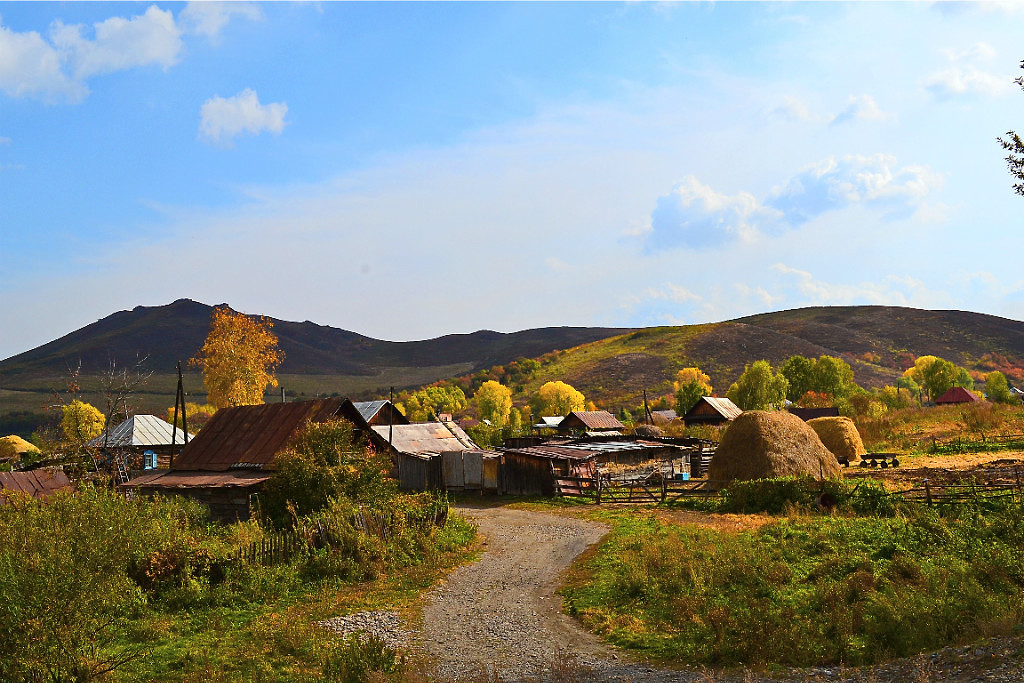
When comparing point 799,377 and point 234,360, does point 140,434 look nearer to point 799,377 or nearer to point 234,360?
point 234,360

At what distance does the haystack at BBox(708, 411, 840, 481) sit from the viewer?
107ft

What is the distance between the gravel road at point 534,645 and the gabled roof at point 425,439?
21.6 metres

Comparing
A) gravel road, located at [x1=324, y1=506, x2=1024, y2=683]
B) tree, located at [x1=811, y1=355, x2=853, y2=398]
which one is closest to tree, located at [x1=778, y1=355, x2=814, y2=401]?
tree, located at [x1=811, y1=355, x2=853, y2=398]

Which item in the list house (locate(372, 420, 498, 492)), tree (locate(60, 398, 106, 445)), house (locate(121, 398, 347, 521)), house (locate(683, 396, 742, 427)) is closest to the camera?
house (locate(121, 398, 347, 521))

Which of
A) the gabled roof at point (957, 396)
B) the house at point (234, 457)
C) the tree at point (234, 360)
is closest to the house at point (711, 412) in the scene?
the tree at point (234, 360)

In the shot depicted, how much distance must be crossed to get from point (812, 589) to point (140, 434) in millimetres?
46963

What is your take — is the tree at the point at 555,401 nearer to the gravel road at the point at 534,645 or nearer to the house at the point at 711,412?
the house at the point at 711,412

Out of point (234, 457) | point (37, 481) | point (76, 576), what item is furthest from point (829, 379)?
point (76, 576)

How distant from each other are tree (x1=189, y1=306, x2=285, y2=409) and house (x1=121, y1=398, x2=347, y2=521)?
35.8m

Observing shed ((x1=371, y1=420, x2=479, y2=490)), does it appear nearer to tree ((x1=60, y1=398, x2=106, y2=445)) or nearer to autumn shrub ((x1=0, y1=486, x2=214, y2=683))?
autumn shrub ((x1=0, y1=486, x2=214, y2=683))

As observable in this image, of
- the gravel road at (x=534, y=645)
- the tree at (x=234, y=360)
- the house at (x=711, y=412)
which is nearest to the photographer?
the gravel road at (x=534, y=645)

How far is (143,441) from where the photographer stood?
50250 mm

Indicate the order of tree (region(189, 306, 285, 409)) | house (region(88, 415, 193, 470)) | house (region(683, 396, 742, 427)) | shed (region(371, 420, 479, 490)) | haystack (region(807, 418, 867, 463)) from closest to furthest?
1. shed (region(371, 420, 479, 490))
2. haystack (region(807, 418, 867, 463))
3. house (region(88, 415, 193, 470))
4. tree (region(189, 306, 285, 409))
5. house (region(683, 396, 742, 427))

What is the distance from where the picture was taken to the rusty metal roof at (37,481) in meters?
31.3
